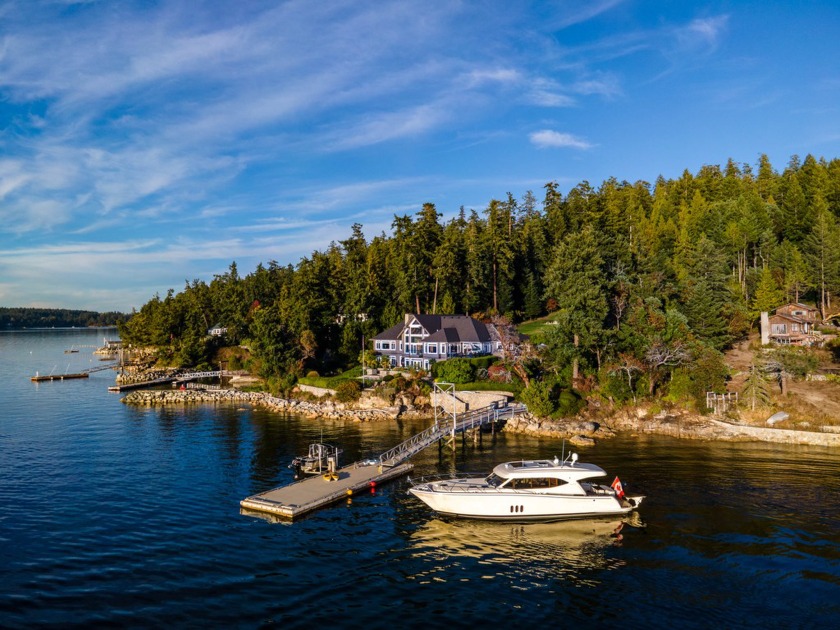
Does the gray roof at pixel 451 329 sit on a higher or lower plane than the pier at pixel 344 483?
higher

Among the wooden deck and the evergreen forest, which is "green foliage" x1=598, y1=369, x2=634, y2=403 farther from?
the wooden deck

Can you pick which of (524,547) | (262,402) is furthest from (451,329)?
(524,547)

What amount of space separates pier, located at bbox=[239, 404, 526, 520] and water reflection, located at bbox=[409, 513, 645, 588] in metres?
7.51

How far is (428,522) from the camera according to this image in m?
34.5

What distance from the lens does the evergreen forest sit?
6562 centimetres

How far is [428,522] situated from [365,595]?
32.9 feet

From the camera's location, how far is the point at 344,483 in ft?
130

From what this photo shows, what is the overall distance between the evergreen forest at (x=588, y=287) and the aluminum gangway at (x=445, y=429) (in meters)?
3.39

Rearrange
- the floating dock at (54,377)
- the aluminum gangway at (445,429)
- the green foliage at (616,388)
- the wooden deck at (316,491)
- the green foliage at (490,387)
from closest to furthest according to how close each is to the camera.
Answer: the wooden deck at (316,491)
the aluminum gangway at (445,429)
the green foliage at (616,388)
the green foliage at (490,387)
the floating dock at (54,377)

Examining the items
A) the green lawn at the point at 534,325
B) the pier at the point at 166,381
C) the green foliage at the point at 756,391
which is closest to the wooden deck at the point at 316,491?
the green foliage at the point at 756,391

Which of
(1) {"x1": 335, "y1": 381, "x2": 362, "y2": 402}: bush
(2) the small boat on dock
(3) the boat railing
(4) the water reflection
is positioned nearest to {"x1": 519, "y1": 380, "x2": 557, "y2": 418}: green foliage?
(3) the boat railing

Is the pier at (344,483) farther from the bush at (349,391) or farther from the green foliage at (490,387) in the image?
the bush at (349,391)

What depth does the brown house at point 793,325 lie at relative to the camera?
73.6m

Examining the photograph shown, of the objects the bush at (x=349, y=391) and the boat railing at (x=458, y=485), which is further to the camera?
the bush at (x=349, y=391)
